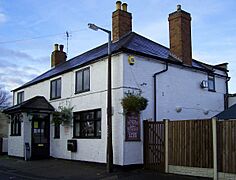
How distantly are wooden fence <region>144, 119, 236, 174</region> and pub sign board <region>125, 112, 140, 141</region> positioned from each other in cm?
40

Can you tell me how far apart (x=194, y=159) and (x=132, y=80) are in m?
5.11

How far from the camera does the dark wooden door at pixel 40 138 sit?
851 inches

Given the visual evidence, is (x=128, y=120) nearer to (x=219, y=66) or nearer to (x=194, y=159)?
(x=194, y=159)

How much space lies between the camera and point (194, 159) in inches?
524

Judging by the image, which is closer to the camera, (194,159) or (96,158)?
(194,159)

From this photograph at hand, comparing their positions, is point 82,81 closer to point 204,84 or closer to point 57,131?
point 57,131

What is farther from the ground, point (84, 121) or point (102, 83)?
point (102, 83)

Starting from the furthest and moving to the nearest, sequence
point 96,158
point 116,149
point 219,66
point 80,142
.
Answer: point 219,66 < point 80,142 < point 96,158 < point 116,149

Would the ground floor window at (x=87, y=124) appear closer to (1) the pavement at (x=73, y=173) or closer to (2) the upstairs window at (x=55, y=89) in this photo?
(1) the pavement at (x=73, y=173)

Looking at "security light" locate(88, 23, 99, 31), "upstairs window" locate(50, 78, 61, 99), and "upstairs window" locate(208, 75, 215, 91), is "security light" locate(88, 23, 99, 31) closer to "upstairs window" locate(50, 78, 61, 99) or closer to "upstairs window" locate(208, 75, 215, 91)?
"upstairs window" locate(50, 78, 61, 99)

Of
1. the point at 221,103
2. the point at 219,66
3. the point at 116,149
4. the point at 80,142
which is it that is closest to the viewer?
the point at 116,149

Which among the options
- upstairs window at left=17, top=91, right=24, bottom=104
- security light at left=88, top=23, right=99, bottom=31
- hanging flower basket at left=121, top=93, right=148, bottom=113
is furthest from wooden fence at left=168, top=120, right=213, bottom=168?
upstairs window at left=17, top=91, right=24, bottom=104

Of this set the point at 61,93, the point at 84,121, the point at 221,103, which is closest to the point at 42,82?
the point at 61,93

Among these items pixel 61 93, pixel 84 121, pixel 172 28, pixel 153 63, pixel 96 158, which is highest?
pixel 172 28
